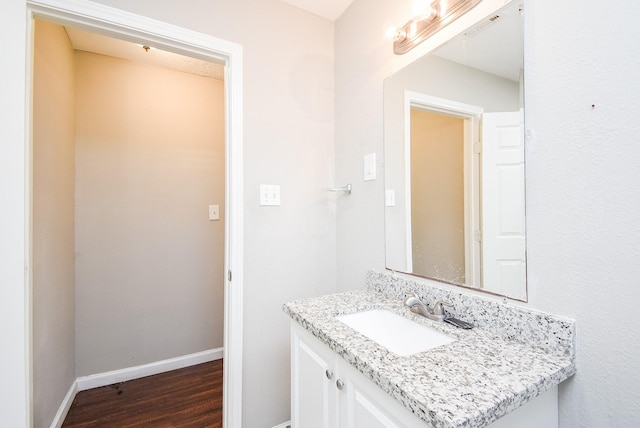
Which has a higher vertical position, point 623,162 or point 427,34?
point 427,34

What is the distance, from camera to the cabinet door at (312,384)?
0.91 m

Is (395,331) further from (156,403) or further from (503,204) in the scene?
(156,403)

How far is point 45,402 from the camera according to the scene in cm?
145

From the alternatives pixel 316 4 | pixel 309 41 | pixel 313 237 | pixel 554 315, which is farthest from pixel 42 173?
pixel 554 315

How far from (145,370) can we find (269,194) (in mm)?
1902

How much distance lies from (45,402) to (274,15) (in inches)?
97.9

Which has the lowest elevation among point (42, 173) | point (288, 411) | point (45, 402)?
point (288, 411)

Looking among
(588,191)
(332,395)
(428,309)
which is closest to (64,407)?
(332,395)

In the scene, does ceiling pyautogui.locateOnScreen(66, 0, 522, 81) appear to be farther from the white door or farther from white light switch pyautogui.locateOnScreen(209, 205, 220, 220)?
white light switch pyautogui.locateOnScreen(209, 205, 220, 220)

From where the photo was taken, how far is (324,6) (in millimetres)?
1646

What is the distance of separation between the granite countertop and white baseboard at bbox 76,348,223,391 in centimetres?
197

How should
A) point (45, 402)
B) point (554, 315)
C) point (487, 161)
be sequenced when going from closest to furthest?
point (554, 315), point (487, 161), point (45, 402)

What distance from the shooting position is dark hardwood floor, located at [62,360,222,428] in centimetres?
170

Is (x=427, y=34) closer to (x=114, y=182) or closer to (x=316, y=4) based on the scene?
(x=316, y=4)
